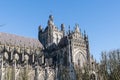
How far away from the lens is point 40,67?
5606 cm

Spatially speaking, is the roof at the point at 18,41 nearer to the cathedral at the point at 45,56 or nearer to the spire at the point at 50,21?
the cathedral at the point at 45,56

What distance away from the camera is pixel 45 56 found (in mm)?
64125

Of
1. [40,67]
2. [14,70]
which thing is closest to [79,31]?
[40,67]

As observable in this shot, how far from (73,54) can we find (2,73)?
18.4 m

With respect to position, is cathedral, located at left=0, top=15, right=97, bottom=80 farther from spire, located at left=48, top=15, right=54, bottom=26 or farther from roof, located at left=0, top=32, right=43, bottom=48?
spire, located at left=48, top=15, right=54, bottom=26

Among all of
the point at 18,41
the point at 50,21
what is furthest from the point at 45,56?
the point at 50,21

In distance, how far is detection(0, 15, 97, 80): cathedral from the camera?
52781 millimetres

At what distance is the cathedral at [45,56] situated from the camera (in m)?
52.8

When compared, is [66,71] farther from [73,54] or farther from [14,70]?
[14,70]

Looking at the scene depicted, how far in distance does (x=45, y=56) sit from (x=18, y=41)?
838 cm

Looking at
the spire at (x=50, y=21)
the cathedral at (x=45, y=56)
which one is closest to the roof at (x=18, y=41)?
the cathedral at (x=45, y=56)

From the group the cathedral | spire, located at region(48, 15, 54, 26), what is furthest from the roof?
spire, located at region(48, 15, 54, 26)

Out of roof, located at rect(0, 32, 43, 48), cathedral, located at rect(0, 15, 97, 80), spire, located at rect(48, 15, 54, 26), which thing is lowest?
cathedral, located at rect(0, 15, 97, 80)

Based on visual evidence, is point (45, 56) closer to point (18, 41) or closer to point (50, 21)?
point (18, 41)
